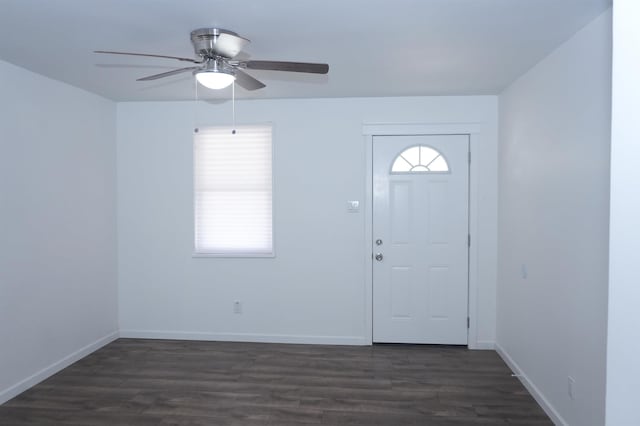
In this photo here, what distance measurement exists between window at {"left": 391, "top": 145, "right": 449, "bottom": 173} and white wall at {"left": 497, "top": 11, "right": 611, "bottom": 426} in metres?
0.63

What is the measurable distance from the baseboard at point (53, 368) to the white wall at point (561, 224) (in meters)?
3.96

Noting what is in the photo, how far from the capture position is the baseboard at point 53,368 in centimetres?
312

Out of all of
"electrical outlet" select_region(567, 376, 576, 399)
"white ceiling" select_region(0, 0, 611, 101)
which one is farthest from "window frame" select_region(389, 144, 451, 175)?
"electrical outlet" select_region(567, 376, 576, 399)

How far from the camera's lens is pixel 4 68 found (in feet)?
10.1

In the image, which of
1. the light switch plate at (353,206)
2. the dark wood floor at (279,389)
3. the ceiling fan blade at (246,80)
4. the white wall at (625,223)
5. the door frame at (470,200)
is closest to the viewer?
the white wall at (625,223)

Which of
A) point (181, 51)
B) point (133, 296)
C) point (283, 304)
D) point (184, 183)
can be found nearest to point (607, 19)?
point (181, 51)

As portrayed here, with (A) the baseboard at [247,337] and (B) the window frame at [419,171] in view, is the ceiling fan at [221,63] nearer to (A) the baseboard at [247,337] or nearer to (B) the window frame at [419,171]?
(B) the window frame at [419,171]

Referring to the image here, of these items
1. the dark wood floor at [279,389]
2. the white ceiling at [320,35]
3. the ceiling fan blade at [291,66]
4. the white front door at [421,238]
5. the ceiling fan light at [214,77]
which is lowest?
the dark wood floor at [279,389]

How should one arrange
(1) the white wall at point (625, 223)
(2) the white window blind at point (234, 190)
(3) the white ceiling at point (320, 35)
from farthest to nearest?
(2) the white window blind at point (234, 190)
(3) the white ceiling at point (320, 35)
(1) the white wall at point (625, 223)

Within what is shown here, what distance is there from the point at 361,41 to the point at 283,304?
274cm

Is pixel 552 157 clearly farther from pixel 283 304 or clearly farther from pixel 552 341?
pixel 283 304

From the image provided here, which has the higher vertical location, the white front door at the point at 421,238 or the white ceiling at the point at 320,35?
the white ceiling at the point at 320,35

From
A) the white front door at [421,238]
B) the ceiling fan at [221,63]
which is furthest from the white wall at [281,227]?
the ceiling fan at [221,63]

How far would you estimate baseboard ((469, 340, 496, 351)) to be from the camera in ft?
13.6
